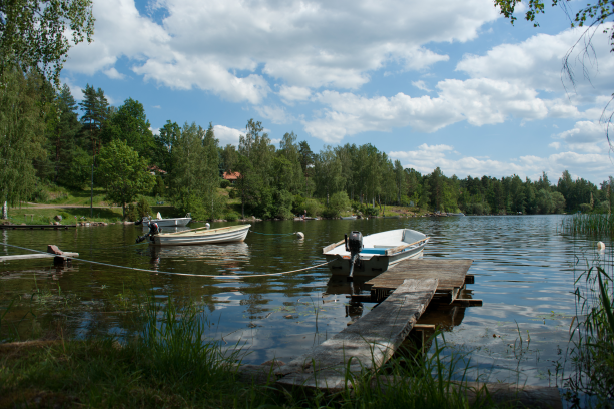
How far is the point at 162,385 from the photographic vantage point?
293 cm

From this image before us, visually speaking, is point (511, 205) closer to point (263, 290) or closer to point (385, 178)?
point (385, 178)

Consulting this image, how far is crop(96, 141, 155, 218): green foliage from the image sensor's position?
4559cm

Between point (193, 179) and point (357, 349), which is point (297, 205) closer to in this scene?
point (193, 179)

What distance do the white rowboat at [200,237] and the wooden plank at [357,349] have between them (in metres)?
14.8

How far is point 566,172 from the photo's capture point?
111562 mm

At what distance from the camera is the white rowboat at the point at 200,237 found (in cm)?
1875

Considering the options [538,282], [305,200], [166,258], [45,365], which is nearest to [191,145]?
[305,200]

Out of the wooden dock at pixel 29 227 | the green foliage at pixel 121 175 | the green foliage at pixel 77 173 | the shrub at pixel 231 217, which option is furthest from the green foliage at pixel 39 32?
the green foliage at pixel 77 173

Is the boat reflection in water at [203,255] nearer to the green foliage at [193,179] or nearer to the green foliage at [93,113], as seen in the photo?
the green foliage at [193,179]

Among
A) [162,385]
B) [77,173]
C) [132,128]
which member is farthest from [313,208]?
[162,385]

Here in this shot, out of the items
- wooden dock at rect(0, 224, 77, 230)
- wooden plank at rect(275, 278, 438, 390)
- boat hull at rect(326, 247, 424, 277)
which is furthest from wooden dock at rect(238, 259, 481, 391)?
wooden dock at rect(0, 224, 77, 230)

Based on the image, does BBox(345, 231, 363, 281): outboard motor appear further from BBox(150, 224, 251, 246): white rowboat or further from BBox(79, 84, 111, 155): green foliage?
BBox(79, 84, 111, 155): green foliage

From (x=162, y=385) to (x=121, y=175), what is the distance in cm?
4845

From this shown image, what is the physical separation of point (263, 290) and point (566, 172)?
129 meters
